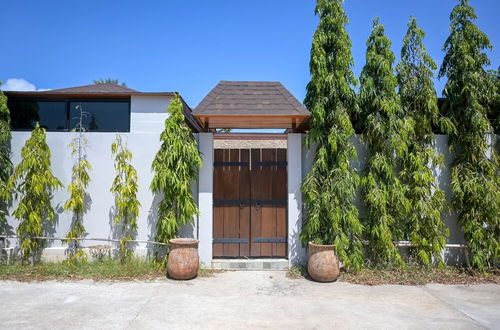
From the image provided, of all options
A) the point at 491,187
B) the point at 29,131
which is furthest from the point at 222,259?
the point at 491,187

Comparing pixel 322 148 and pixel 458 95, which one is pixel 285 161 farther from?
pixel 458 95

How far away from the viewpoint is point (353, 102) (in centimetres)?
563

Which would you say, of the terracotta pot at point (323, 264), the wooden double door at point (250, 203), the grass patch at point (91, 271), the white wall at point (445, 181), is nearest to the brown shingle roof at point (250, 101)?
the wooden double door at point (250, 203)

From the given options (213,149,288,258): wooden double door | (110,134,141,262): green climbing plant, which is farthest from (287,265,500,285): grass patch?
(110,134,141,262): green climbing plant

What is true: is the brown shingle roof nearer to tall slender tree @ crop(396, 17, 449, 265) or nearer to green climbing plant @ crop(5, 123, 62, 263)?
tall slender tree @ crop(396, 17, 449, 265)

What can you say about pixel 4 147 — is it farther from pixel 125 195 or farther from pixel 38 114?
pixel 125 195

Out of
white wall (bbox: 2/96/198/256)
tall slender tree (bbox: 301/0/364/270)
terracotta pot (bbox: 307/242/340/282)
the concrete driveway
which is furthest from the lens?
white wall (bbox: 2/96/198/256)

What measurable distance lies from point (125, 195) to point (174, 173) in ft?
3.27

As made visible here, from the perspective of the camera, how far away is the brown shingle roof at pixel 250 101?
5430 mm

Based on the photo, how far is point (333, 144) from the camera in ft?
17.4

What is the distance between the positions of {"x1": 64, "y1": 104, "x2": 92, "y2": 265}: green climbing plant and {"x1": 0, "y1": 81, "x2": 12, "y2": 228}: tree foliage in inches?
41.4

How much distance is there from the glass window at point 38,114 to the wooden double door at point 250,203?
2.99 meters

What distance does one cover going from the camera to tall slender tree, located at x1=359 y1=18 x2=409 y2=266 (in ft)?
17.5

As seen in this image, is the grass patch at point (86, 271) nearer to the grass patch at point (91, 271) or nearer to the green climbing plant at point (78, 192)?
the grass patch at point (91, 271)
